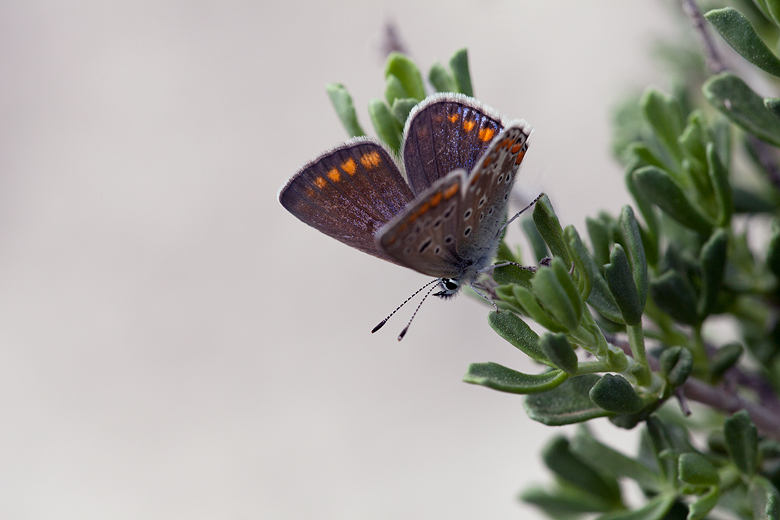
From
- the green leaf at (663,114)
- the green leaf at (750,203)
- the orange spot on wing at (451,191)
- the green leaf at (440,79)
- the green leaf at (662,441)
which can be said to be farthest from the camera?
the green leaf at (750,203)

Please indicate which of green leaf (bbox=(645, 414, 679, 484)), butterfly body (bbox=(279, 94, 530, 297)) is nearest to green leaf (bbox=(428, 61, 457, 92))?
butterfly body (bbox=(279, 94, 530, 297))

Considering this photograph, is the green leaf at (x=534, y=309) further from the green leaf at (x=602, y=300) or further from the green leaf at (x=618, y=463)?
the green leaf at (x=618, y=463)

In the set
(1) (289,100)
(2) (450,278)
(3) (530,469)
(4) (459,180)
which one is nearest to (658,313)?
(2) (450,278)

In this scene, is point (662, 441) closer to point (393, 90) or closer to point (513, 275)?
→ point (513, 275)

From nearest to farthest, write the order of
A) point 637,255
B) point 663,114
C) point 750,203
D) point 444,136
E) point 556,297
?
point 556,297, point 637,255, point 444,136, point 663,114, point 750,203

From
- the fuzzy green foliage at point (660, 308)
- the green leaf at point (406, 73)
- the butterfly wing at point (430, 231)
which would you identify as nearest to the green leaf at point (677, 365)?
the fuzzy green foliage at point (660, 308)

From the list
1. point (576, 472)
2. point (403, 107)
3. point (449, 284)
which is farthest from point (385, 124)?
point (576, 472)
